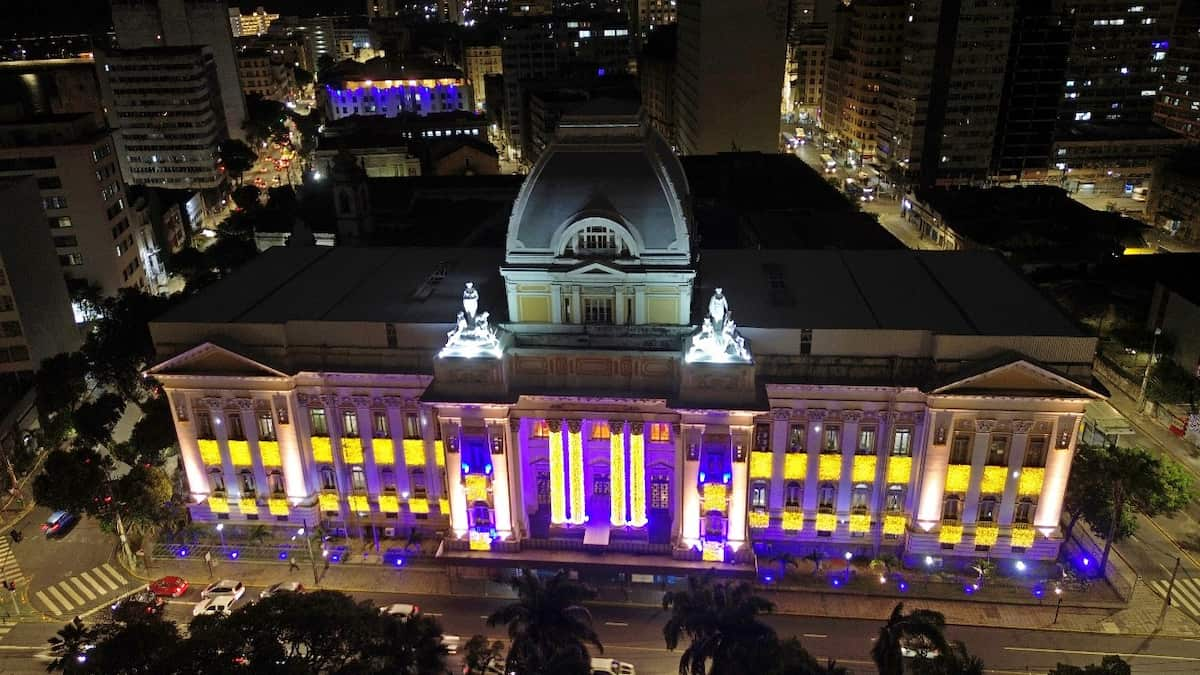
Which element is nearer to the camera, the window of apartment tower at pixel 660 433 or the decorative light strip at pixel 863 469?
the decorative light strip at pixel 863 469

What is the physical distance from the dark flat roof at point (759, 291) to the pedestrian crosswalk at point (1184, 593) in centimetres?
2281

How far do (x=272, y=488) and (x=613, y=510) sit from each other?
3159 centimetres

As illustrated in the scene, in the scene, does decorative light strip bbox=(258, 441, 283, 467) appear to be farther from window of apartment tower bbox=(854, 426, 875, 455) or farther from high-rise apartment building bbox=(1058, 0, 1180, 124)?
high-rise apartment building bbox=(1058, 0, 1180, 124)

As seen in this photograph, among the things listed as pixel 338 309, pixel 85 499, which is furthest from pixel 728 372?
pixel 85 499

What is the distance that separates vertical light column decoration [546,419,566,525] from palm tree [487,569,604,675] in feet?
54.9

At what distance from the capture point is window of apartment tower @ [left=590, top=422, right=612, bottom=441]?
7144cm

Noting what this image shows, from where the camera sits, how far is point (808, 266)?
81062 mm

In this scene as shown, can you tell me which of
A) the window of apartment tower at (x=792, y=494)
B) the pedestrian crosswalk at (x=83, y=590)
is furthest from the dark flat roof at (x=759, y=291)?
the pedestrian crosswalk at (x=83, y=590)

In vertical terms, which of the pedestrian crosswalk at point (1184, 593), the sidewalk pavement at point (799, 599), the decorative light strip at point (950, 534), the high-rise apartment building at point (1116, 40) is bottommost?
the pedestrian crosswalk at point (1184, 593)

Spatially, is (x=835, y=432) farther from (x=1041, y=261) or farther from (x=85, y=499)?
(x=1041, y=261)

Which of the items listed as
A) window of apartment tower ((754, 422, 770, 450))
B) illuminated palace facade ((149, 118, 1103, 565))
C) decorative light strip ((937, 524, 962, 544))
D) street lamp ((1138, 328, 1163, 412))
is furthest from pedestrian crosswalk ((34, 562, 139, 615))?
street lamp ((1138, 328, 1163, 412))

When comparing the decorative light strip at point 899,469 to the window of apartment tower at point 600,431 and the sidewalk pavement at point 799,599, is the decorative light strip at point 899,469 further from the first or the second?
the window of apartment tower at point 600,431

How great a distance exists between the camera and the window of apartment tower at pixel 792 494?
71.5 meters

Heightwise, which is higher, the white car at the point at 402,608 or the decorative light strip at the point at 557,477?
the decorative light strip at the point at 557,477
